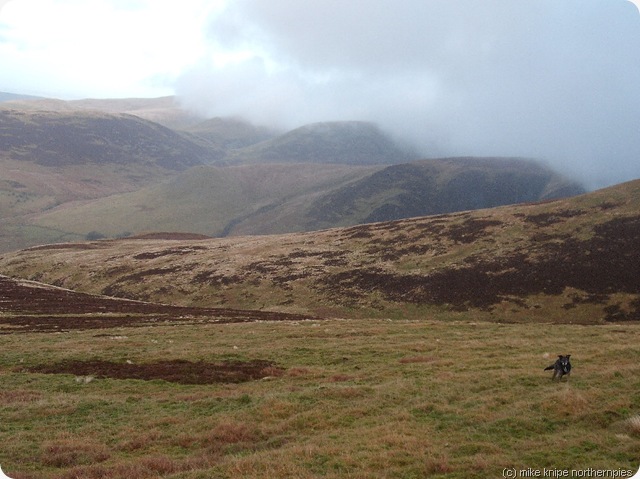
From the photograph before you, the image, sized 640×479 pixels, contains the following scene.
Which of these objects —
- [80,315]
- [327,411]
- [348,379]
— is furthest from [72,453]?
[80,315]

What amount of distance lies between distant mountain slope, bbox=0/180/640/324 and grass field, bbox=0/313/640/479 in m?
38.8

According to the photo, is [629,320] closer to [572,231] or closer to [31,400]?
[572,231]

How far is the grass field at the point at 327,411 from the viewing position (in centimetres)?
1512

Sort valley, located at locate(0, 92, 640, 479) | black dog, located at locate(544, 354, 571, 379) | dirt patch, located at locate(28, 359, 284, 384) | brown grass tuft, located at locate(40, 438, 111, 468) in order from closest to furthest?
valley, located at locate(0, 92, 640, 479) → brown grass tuft, located at locate(40, 438, 111, 468) → black dog, located at locate(544, 354, 571, 379) → dirt patch, located at locate(28, 359, 284, 384)

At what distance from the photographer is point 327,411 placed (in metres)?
20.7

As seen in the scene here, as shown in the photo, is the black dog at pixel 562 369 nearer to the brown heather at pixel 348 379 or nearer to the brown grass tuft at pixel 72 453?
the brown heather at pixel 348 379

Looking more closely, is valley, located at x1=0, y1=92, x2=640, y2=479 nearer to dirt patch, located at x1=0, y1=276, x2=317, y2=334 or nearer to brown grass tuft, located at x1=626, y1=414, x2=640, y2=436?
brown grass tuft, located at x1=626, y1=414, x2=640, y2=436

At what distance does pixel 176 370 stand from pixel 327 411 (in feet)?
49.2

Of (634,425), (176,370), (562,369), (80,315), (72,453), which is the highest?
(634,425)

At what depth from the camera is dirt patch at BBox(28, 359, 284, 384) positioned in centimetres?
3026

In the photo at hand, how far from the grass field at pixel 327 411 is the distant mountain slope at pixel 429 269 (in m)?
38.8

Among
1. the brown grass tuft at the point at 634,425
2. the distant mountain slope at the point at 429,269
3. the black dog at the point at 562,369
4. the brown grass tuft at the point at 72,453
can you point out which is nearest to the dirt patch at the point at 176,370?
the brown grass tuft at the point at 72,453

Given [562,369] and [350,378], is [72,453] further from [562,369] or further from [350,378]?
[562,369]

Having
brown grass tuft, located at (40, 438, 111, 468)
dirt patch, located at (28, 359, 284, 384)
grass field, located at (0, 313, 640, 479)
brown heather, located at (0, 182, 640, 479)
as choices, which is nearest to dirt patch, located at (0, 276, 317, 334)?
brown heather, located at (0, 182, 640, 479)
